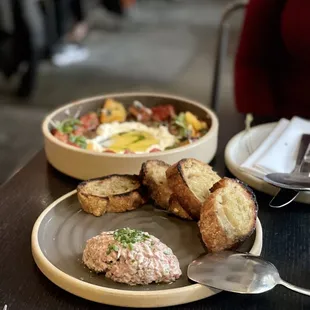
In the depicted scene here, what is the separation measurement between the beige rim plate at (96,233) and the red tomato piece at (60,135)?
0.64ft

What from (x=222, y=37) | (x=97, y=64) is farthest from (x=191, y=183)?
(x=97, y=64)

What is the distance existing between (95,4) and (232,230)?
340 cm

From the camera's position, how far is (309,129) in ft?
3.84

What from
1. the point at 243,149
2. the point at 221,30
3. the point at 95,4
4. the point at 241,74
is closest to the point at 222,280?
the point at 243,149

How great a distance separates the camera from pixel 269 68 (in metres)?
1.69

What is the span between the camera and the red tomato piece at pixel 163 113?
121 cm

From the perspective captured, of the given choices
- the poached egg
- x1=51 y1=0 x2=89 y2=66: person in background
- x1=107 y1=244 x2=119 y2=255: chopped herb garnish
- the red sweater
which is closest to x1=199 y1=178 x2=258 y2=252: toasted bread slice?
x1=107 y1=244 x2=119 y2=255: chopped herb garnish

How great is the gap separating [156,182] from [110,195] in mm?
76

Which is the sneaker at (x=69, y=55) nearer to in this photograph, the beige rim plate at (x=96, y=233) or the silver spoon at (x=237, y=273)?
the beige rim plate at (x=96, y=233)

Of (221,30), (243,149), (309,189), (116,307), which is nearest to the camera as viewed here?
(116,307)

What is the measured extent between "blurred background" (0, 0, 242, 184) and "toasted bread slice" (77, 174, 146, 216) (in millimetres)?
1377

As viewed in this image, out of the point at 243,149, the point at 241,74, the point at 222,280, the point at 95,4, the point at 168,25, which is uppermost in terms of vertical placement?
the point at 222,280

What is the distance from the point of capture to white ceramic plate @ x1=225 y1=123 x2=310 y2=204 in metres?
0.97

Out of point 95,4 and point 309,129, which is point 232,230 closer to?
point 309,129
